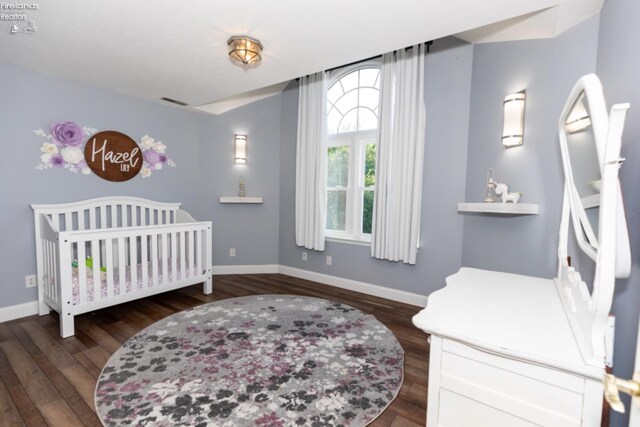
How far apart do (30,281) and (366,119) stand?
3602 millimetres

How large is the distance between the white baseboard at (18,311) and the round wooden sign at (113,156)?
129cm

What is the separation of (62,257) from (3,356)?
67cm

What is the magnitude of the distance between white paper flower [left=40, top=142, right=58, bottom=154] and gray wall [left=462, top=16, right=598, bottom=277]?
3731 millimetres

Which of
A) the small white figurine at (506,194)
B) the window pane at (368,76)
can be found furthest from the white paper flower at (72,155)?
the small white figurine at (506,194)

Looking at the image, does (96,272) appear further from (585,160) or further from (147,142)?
(585,160)

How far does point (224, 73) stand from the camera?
2.52 meters

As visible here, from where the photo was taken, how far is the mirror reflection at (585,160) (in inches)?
33.7

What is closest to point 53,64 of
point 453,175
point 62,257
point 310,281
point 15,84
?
point 15,84

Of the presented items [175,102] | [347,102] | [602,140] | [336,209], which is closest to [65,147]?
[175,102]

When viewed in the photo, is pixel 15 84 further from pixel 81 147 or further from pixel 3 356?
pixel 3 356

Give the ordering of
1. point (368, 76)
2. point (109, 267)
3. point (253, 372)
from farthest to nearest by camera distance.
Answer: point (368, 76) → point (109, 267) → point (253, 372)

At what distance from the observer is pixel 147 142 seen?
3221 millimetres

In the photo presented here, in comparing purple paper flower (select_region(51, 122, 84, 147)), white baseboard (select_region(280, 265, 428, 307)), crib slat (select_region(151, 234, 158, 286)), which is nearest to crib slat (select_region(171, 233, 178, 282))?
crib slat (select_region(151, 234, 158, 286))

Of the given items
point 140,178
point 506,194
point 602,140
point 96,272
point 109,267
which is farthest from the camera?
point 140,178
